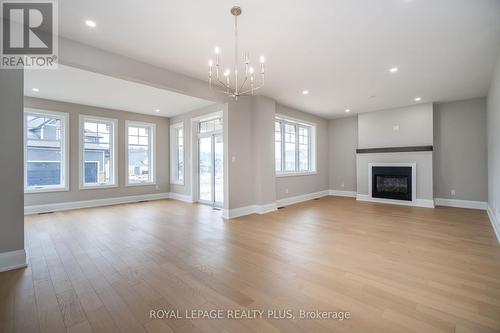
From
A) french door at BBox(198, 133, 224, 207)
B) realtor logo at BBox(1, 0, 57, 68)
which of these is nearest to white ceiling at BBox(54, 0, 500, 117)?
realtor logo at BBox(1, 0, 57, 68)

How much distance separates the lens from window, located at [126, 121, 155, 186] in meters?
7.00

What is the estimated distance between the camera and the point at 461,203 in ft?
19.4

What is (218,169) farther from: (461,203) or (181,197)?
(461,203)

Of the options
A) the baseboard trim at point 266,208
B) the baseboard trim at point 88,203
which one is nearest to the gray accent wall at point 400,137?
the baseboard trim at point 266,208

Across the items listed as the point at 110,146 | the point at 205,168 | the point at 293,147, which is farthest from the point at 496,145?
the point at 110,146

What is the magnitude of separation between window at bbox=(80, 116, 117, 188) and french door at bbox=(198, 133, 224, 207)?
2.58 metres

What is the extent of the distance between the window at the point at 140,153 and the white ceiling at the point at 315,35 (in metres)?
4.05

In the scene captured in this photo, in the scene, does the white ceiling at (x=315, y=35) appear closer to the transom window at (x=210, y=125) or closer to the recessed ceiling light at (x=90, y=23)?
the recessed ceiling light at (x=90, y=23)

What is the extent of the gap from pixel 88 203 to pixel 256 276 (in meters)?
5.87

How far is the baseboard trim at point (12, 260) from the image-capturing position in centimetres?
247

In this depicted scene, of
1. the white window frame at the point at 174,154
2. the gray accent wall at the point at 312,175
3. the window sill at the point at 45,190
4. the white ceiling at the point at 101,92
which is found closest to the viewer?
the white ceiling at the point at 101,92

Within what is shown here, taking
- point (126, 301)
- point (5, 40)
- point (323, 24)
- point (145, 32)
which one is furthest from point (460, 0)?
point (5, 40)

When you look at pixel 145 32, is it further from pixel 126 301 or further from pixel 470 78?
A: pixel 470 78

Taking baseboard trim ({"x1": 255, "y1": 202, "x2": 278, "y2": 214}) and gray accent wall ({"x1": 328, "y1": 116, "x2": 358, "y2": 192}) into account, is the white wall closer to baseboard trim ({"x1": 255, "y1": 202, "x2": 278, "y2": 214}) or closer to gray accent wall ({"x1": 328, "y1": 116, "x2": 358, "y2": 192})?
gray accent wall ({"x1": 328, "y1": 116, "x2": 358, "y2": 192})
